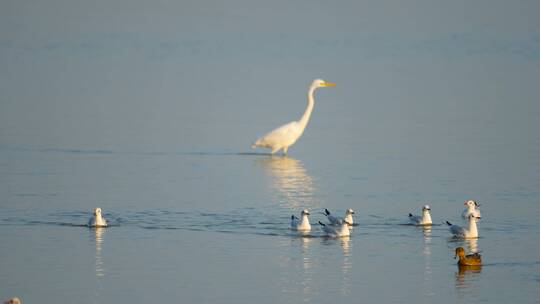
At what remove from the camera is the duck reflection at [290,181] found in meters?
20.9

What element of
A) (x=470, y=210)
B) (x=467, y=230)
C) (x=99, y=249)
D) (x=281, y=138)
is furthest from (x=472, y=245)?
(x=281, y=138)

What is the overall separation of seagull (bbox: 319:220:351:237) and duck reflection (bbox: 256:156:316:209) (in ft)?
8.46

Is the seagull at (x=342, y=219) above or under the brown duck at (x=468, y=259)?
above

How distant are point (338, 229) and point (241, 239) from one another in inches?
51.3

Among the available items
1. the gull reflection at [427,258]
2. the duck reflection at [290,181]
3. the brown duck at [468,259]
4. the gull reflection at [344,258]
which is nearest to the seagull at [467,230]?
the gull reflection at [427,258]

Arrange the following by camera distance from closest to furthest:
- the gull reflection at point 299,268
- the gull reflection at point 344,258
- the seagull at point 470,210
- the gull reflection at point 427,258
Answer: the gull reflection at point 299,268
the gull reflection at point 427,258
the gull reflection at point 344,258
the seagull at point 470,210

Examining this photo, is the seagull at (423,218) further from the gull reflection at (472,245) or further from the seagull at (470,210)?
the gull reflection at (472,245)

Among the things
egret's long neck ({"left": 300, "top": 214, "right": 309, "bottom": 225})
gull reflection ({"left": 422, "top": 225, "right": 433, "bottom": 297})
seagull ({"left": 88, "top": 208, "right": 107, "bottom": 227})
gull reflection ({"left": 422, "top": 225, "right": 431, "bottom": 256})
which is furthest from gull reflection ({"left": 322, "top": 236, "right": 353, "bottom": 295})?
seagull ({"left": 88, "top": 208, "right": 107, "bottom": 227})

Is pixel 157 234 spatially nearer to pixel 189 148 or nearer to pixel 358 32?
pixel 189 148

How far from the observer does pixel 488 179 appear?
23047 millimetres

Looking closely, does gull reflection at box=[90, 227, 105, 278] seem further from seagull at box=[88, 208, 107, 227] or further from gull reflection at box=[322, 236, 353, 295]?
gull reflection at box=[322, 236, 353, 295]

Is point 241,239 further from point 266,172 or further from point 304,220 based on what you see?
point 266,172

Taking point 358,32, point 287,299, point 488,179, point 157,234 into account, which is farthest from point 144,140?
point 358,32

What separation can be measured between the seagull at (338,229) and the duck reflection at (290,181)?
8.46 feet
